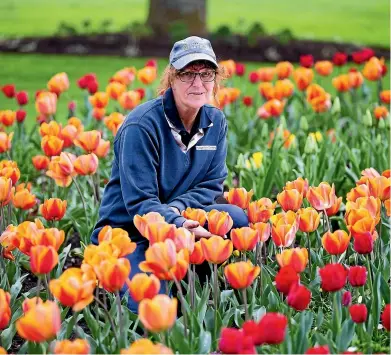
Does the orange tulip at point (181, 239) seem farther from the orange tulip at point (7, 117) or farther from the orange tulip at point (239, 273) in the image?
the orange tulip at point (7, 117)

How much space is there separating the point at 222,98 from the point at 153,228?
134 inches

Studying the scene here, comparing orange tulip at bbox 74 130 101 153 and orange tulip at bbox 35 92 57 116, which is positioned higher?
orange tulip at bbox 74 130 101 153

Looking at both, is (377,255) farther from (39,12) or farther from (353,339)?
(39,12)

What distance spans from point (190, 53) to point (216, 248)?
3.70ft

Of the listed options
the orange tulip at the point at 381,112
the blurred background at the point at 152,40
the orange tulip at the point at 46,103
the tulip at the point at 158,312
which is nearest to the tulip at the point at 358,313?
the tulip at the point at 158,312

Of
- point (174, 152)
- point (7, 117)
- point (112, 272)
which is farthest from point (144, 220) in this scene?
point (7, 117)

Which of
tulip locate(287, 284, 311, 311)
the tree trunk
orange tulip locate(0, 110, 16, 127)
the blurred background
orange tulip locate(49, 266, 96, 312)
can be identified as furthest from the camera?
the tree trunk

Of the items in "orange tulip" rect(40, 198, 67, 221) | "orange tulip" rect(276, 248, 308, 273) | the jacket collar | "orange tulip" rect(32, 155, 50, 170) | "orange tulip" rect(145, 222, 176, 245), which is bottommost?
"orange tulip" rect(32, 155, 50, 170)

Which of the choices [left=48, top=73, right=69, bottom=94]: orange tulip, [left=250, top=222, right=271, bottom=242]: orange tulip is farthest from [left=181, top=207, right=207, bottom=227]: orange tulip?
[left=48, top=73, right=69, bottom=94]: orange tulip

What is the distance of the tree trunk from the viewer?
12.5m

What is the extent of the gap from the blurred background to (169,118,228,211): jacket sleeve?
4.68 metres

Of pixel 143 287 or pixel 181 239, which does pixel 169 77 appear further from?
pixel 143 287

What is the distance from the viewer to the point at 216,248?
3123 mm

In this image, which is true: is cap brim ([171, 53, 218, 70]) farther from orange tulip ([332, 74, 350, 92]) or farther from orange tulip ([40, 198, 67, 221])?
orange tulip ([332, 74, 350, 92])
